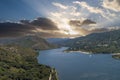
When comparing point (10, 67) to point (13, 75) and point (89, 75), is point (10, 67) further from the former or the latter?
point (89, 75)

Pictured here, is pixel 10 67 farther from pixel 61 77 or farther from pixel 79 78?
pixel 79 78

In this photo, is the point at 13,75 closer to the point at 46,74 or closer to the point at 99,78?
the point at 46,74

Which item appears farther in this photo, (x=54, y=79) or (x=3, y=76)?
(x=54, y=79)

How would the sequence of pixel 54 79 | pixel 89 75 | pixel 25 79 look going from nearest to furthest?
pixel 25 79 → pixel 54 79 → pixel 89 75

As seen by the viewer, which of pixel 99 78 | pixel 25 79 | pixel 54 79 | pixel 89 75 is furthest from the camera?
pixel 89 75

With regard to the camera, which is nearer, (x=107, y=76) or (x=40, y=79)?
(x=40, y=79)

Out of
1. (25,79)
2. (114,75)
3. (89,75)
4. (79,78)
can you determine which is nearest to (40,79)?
(25,79)

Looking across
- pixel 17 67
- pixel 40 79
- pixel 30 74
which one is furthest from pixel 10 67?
pixel 40 79

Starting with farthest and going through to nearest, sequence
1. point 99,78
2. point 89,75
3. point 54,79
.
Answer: point 89,75
point 99,78
point 54,79
